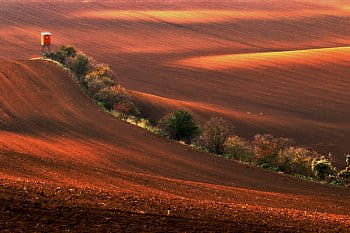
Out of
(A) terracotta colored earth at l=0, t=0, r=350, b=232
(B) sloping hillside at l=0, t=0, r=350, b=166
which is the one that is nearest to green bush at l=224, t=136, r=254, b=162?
(A) terracotta colored earth at l=0, t=0, r=350, b=232

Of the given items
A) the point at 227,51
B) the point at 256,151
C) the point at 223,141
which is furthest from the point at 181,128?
the point at 227,51

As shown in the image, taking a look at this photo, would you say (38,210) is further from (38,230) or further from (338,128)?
(338,128)

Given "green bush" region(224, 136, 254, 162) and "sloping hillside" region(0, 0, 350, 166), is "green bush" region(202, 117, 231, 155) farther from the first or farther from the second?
"sloping hillside" region(0, 0, 350, 166)

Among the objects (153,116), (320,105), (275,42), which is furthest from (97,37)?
(153,116)

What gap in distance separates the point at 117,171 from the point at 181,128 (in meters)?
16.7

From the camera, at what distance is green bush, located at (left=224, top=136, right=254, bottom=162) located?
129ft

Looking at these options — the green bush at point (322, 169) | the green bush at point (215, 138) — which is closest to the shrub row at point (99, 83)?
the green bush at point (215, 138)

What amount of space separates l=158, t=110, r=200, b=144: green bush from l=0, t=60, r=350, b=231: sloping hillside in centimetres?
347

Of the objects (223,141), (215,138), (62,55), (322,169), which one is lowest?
(322,169)

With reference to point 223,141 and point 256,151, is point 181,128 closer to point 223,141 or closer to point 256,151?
point 223,141

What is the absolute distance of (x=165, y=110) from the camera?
53.6 metres

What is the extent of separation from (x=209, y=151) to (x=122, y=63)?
50315 millimetres

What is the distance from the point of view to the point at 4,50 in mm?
92188

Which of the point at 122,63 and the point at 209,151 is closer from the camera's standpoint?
the point at 209,151
